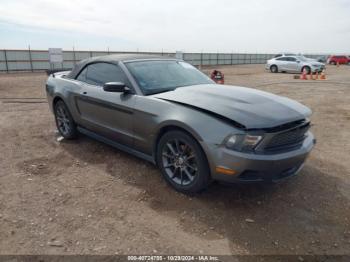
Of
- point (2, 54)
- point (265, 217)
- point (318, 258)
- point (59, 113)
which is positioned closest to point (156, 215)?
point (265, 217)

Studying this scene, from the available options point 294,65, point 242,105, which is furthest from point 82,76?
point 294,65

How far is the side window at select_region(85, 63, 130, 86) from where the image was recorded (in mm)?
4023

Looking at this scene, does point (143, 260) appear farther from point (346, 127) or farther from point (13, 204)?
point (346, 127)

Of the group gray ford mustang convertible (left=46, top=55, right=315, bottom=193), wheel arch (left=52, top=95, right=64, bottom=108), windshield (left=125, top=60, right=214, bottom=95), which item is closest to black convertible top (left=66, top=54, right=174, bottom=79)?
gray ford mustang convertible (left=46, top=55, right=315, bottom=193)

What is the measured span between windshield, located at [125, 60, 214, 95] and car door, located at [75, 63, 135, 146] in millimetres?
189

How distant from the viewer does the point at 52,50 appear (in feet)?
64.5

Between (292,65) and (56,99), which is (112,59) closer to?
(56,99)

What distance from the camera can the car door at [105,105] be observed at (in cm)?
385

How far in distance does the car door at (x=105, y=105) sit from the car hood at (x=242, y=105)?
0.55 metres

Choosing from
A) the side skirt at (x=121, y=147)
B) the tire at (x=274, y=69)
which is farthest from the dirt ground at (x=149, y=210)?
the tire at (x=274, y=69)

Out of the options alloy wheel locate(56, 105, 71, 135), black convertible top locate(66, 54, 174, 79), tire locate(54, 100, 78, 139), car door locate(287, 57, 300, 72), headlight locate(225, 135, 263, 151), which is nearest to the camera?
headlight locate(225, 135, 263, 151)

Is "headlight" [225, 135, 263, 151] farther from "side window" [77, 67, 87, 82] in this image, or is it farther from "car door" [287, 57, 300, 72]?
"car door" [287, 57, 300, 72]

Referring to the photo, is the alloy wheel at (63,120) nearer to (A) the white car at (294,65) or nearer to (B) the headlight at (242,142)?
(B) the headlight at (242,142)

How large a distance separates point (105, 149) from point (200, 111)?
2297 mm
